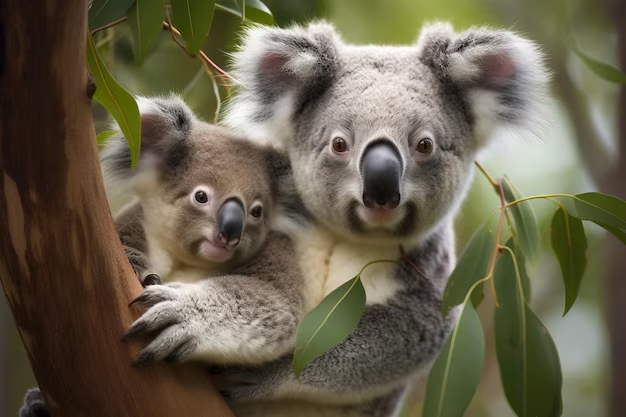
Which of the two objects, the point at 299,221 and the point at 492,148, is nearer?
the point at 299,221

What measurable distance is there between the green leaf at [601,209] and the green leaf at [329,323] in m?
0.67

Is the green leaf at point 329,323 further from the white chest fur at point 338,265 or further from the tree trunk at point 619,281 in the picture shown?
the tree trunk at point 619,281

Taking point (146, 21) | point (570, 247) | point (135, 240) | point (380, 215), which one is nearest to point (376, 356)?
point (380, 215)

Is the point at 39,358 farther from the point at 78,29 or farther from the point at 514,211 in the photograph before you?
the point at 514,211

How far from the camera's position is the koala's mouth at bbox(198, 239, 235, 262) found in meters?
1.93

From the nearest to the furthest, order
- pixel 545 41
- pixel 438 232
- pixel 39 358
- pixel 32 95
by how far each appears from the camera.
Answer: pixel 32 95 < pixel 39 358 < pixel 438 232 < pixel 545 41

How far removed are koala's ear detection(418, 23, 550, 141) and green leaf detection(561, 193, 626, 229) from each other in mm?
362

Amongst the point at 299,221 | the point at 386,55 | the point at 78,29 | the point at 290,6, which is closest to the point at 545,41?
the point at 290,6

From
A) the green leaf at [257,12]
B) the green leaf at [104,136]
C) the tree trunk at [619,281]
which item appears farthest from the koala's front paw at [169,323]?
the tree trunk at [619,281]

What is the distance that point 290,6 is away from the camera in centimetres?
285

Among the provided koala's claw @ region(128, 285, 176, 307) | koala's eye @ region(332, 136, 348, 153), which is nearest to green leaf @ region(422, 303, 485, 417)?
koala's eye @ region(332, 136, 348, 153)

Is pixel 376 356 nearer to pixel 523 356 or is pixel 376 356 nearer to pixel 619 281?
pixel 523 356

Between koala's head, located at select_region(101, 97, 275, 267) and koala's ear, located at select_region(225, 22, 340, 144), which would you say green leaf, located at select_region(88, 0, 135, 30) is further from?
koala's ear, located at select_region(225, 22, 340, 144)

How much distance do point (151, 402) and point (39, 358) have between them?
264mm
